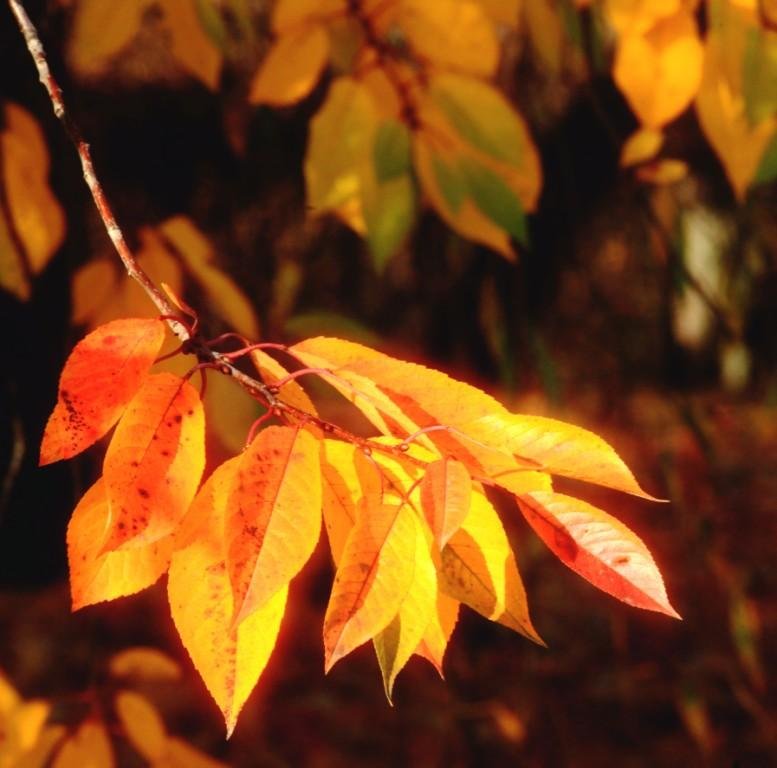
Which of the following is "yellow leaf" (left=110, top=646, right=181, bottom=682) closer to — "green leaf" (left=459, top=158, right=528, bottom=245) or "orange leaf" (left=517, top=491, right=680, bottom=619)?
"green leaf" (left=459, top=158, right=528, bottom=245)

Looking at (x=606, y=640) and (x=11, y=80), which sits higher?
(x=11, y=80)

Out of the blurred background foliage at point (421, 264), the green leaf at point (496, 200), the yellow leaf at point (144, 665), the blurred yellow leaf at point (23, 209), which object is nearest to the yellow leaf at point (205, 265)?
the blurred background foliage at point (421, 264)

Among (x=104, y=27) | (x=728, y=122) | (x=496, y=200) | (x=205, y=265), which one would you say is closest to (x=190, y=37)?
(x=104, y=27)

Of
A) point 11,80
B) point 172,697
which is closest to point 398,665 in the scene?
point 11,80

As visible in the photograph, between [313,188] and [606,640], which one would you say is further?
[606,640]

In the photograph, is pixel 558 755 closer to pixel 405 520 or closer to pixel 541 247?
pixel 541 247

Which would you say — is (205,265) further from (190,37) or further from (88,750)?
(88,750)

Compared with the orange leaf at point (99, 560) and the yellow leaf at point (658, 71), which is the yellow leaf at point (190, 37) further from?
the orange leaf at point (99, 560)

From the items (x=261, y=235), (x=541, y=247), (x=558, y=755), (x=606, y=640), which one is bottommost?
(x=606, y=640)
